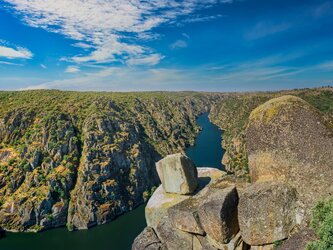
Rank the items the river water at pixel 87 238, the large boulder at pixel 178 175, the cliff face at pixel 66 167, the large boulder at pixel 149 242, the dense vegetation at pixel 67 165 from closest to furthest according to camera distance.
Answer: the large boulder at pixel 149 242, the large boulder at pixel 178 175, the river water at pixel 87 238, the cliff face at pixel 66 167, the dense vegetation at pixel 67 165

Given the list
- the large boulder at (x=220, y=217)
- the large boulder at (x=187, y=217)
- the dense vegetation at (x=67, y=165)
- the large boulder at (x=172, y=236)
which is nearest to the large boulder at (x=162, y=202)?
the large boulder at (x=172, y=236)

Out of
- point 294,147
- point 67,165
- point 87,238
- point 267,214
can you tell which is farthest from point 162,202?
point 67,165

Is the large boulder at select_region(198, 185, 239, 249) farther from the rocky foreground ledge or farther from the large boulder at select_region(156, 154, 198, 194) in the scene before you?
the large boulder at select_region(156, 154, 198, 194)

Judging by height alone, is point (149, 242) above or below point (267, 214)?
below

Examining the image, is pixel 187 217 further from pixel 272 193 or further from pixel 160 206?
pixel 272 193

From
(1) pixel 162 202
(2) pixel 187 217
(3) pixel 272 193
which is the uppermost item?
(3) pixel 272 193

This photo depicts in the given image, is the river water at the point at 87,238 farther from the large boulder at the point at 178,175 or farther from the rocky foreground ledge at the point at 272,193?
the rocky foreground ledge at the point at 272,193

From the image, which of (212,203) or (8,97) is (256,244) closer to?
(212,203)
